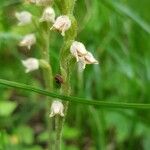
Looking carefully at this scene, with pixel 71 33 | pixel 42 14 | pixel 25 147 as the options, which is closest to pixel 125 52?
pixel 25 147

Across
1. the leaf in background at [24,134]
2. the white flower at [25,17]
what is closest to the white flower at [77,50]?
the white flower at [25,17]

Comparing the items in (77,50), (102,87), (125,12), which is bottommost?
(77,50)

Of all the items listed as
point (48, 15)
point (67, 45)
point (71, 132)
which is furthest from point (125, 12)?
point (67, 45)

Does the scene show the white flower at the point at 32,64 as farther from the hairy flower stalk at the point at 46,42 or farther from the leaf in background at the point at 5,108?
the leaf in background at the point at 5,108

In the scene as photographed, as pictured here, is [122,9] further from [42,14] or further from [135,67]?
[42,14]

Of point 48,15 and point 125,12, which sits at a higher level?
point 125,12

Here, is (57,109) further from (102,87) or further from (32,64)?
(102,87)
